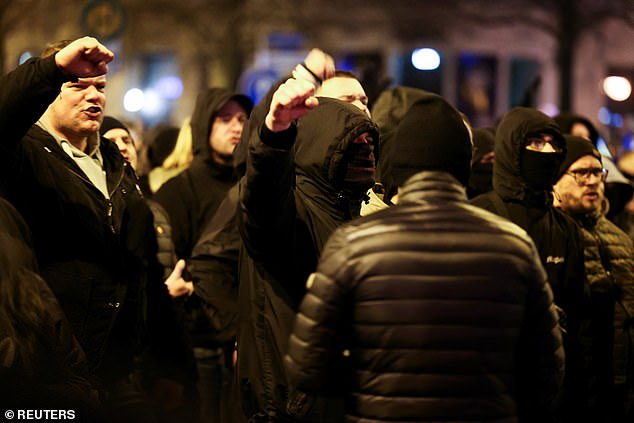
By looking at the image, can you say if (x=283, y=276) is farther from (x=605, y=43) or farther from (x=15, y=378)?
(x=605, y=43)

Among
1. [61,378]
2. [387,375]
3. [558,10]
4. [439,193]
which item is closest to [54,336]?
[61,378]

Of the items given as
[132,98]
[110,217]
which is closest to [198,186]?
[110,217]

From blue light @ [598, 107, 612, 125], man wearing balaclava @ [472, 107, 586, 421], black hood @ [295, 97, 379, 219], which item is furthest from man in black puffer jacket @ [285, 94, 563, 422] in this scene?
blue light @ [598, 107, 612, 125]

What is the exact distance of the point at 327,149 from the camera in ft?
18.1

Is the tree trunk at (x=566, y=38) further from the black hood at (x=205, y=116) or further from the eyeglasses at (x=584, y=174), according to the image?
the eyeglasses at (x=584, y=174)

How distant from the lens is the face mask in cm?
764

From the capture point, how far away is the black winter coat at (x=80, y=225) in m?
5.05

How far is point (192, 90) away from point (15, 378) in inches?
1562

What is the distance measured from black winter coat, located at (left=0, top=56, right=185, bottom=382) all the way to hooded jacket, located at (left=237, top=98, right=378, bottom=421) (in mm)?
672

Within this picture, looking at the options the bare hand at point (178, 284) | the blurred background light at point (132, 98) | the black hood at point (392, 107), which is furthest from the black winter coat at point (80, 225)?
the blurred background light at point (132, 98)

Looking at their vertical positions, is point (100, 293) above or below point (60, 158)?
below

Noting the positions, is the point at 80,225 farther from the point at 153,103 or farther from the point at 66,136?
the point at 153,103

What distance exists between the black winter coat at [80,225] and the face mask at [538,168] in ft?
8.48

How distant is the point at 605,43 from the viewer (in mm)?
40375
